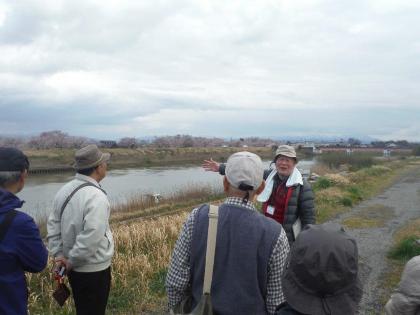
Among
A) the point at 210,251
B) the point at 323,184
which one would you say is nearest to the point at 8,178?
the point at 210,251

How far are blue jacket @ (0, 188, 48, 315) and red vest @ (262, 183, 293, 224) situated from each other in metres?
2.02

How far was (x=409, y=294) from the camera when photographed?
1923mm

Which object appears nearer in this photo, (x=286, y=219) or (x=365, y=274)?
(x=286, y=219)

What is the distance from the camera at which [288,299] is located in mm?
1763

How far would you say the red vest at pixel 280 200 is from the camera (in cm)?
360

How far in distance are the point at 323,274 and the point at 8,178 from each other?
1806 mm

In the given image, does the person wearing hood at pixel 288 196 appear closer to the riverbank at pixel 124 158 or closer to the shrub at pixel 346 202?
the shrub at pixel 346 202

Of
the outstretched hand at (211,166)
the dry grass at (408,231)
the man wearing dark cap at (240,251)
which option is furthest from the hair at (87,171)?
the dry grass at (408,231)

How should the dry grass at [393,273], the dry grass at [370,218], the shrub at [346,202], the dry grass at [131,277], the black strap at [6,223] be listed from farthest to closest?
the shrub at [346,202], the dry grass at [370,218], the dry grass at [393,273], the dry grass at [131,277], the black strap at [6,223]

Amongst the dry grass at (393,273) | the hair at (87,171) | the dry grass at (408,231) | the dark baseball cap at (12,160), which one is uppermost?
the dark baseball cap at (12,160)

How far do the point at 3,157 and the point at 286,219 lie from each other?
7.50ft

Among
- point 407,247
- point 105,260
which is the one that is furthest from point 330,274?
point 407,247

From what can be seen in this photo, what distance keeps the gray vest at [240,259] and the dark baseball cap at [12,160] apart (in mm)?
1192

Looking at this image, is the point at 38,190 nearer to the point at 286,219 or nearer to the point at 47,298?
the point at 47,298
